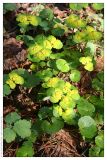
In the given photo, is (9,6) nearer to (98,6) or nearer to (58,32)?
(58,32)

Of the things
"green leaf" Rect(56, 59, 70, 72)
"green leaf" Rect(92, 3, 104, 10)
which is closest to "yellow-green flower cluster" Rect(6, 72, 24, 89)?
"green leaf" Rect(56, 59, 70, 72)

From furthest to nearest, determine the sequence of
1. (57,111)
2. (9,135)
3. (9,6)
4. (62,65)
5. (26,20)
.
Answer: (9,6) < (26,20) < (62,65) < (57,111) < (9,135)

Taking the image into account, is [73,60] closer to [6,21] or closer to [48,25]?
[48,25]

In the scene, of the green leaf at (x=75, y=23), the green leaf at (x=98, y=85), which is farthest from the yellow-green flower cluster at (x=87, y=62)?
the green leaf at (x=75, y=23)

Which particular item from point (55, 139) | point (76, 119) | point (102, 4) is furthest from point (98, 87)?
point (102, 4)

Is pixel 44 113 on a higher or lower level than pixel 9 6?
lower

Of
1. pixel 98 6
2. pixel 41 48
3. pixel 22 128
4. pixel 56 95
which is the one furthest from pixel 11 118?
pixel 98 6

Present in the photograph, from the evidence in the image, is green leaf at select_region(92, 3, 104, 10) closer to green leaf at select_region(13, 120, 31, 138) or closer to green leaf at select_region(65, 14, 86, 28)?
green leaf at select_region(65, 14, 86, 28)
